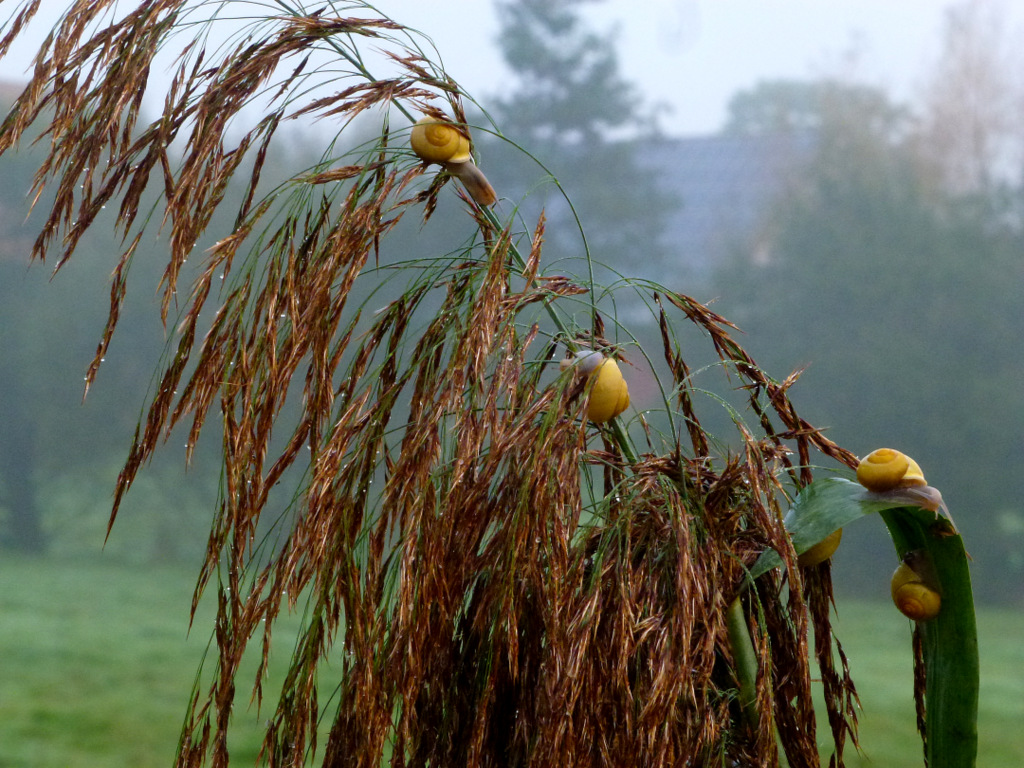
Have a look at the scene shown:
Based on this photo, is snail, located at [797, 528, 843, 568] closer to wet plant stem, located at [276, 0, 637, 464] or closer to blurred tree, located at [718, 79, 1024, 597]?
wet plant stem, located at [276, 0, 637, 464]

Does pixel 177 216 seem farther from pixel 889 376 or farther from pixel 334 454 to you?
pixel 889 376

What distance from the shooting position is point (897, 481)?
59cm

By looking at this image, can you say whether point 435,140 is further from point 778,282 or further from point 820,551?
point 778,282

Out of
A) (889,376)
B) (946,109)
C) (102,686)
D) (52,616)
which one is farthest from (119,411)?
(946,109)

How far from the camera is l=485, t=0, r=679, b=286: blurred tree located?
6.99m

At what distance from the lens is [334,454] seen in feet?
1.79

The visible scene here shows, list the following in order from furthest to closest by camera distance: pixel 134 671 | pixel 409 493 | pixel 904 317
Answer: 1. pixel 904 317
2. pixel 134 671
3. pixel 409 493

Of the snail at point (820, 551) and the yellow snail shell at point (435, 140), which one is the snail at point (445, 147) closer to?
the yellow snail shell at point (435, 140)

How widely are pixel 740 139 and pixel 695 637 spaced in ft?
26.0

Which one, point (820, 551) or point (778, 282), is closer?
point (820, 551)

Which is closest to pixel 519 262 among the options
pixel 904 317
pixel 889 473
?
pixel 889 473

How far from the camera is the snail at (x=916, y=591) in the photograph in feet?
2.07

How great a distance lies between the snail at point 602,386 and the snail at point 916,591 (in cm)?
21

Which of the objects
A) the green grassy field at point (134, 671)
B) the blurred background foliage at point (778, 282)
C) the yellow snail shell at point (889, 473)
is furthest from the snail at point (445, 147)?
the blurred background foliage at point (778, 282)
